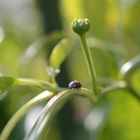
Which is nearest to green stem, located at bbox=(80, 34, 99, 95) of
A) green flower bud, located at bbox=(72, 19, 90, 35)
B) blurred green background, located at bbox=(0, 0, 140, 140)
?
green flower bud, located at bbox=(72, 19, 90, 35)

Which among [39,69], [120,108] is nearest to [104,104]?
[120,108]

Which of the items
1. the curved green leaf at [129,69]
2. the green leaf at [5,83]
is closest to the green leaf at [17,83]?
the green leaf at [5,83]

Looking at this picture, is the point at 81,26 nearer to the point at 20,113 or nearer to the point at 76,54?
the point at 20,113

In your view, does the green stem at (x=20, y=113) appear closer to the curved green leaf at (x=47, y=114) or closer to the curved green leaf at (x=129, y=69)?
the curved green leaf at (x=47, y=114)

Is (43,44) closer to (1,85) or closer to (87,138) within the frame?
(87,138)

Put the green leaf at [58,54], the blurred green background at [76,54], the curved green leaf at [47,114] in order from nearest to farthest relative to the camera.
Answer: the curved green leaf at [47,114], the green leaf at [58,54], the blurred green background at [76,54]
